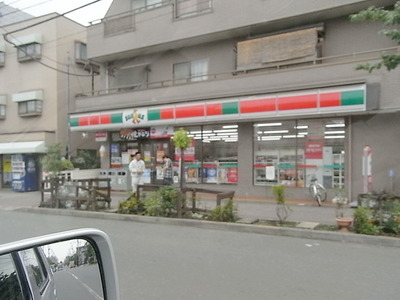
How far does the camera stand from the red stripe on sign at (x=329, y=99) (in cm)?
1196

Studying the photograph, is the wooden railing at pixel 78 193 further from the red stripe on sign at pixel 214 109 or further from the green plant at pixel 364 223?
the green plant at pixel 364 223

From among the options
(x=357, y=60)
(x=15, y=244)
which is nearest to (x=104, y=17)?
(x=357, y=60)

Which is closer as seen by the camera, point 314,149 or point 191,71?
point 314,149

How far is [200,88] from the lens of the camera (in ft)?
50.5

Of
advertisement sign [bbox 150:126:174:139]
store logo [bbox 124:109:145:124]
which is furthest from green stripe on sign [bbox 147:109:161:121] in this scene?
advertisement sign [bbox 150:126:174:139]

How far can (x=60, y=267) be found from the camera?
1815 millimetres

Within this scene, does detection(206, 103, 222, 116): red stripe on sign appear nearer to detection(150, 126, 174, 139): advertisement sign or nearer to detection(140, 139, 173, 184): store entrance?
detection(150, 126, 174, 139): advertisement sign

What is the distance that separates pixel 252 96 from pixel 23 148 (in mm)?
13944

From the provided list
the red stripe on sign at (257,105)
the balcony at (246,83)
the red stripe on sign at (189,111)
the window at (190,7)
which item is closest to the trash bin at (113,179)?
the balcony at (246,83)

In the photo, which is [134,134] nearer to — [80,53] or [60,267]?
[80,53]

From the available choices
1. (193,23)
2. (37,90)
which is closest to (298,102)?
(193,23)

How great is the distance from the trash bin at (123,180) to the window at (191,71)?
204 inches

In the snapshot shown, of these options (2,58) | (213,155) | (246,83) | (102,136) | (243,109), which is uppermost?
(2,58)

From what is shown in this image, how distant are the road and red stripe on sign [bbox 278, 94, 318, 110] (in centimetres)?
579
